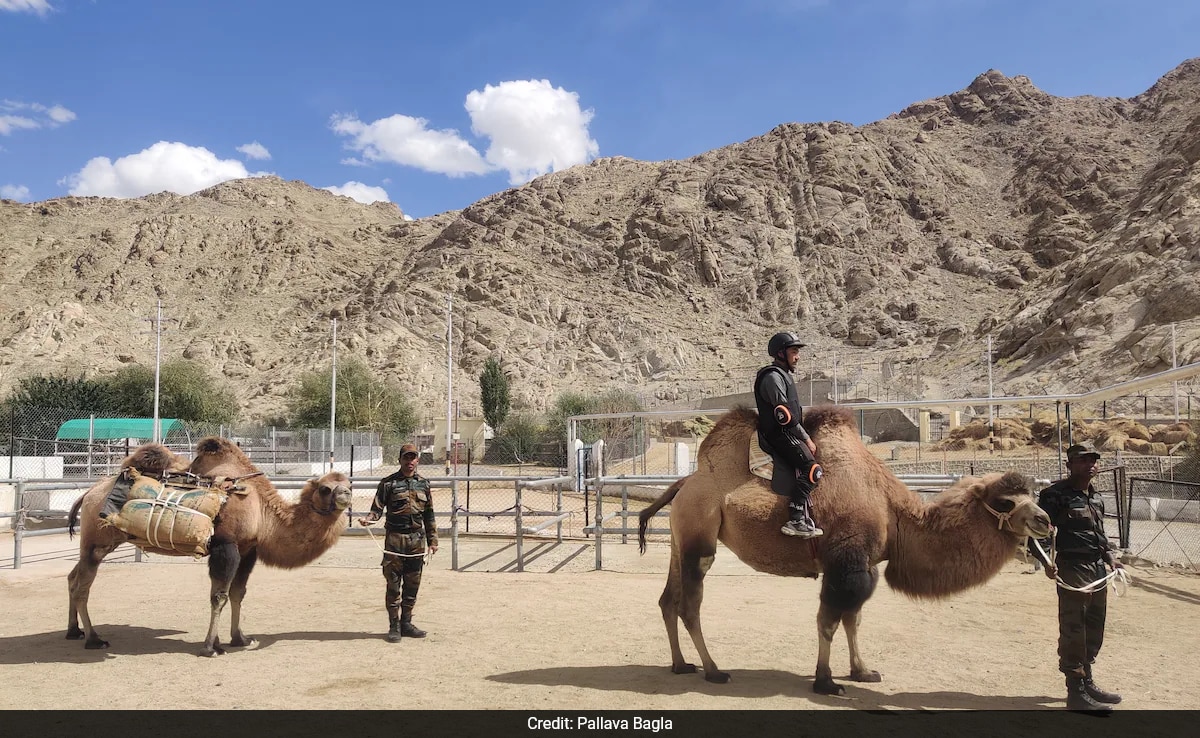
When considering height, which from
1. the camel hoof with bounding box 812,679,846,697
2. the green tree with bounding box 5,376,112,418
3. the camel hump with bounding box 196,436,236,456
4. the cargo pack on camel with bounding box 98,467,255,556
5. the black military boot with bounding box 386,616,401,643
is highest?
the green tree with bounding box 5,376,112,418

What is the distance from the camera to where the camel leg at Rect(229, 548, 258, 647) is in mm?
7238

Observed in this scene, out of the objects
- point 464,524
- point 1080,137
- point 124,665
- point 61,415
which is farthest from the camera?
point 1080,137

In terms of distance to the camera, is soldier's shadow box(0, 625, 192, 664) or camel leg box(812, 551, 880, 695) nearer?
camel leg box(812, 551, 880, 695)

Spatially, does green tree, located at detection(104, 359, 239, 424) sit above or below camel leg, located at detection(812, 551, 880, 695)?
above

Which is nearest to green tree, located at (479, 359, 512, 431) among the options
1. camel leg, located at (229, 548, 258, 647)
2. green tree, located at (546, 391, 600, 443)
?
green tree, located at (546, 391, 600, 443)

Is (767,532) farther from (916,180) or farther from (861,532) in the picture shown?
(916,180)

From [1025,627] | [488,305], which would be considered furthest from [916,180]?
[1025,627]

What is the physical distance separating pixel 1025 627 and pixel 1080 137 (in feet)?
413

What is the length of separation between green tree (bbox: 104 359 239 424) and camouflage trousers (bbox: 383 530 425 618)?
183 feet

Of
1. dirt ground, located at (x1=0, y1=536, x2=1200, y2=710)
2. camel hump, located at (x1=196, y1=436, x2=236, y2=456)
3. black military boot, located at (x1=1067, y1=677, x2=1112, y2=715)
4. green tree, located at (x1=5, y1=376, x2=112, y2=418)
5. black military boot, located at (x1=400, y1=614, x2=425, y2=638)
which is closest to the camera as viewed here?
black military boot, located at (x1=1067, y1=677, x2=1112, y2=715)

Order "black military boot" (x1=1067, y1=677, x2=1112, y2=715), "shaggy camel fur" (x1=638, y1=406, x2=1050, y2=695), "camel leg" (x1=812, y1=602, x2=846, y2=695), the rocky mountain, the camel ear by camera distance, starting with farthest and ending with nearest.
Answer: the rocky mountain
"camel leg" (x1=812, y1=602, x2=846, y2=695)
the camel ear
"shaggy camel fur" (x1=638, y1=406, x2=1050, y2=695)
"black military boot" (x1=1067, y1=677, x2=1112, y2=715)

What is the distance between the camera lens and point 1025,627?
8.05 meters

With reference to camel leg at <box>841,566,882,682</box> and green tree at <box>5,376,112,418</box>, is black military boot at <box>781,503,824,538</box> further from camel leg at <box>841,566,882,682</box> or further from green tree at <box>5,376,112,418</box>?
green tree at <box>5,376,112,418</box>

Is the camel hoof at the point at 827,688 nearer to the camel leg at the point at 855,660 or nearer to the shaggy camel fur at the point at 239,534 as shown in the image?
the camel leg at the point at 855,660
